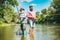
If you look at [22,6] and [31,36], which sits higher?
[22,6]

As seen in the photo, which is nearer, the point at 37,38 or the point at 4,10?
the point at 37,38

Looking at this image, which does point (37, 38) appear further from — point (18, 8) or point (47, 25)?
point (47, 25)

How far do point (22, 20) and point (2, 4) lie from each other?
3562mm

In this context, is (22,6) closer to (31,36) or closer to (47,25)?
(31,36)

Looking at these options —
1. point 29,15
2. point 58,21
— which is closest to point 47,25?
point 58,21

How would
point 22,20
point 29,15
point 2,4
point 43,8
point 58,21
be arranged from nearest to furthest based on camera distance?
point 29,15
point 22,20
point 43,8
point 2,4
point 58,21

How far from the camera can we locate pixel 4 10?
536 inches

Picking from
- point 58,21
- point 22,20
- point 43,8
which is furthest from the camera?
point 58,21

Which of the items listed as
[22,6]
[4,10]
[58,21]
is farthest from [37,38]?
[58,21]

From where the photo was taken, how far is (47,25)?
15445mm

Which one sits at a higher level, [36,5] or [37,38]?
[36,5]

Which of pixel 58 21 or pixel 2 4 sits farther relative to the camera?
pixel 58 21

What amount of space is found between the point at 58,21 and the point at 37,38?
18.8 feet

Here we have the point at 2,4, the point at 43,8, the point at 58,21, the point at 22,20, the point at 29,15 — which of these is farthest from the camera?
the point at 58,21
